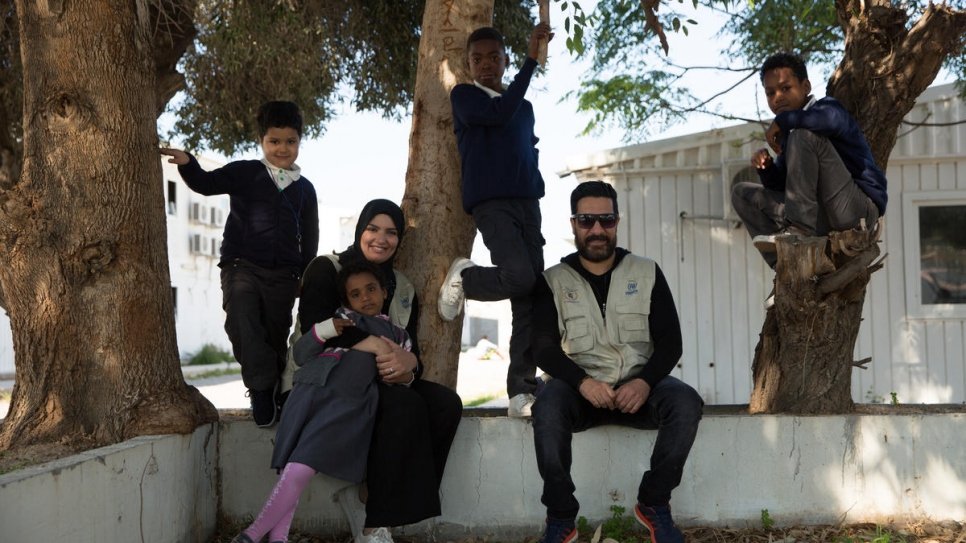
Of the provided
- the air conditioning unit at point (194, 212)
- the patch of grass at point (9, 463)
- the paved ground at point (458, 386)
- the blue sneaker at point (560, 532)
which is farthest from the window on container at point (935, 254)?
the air conditioning unit at point (194, 212)

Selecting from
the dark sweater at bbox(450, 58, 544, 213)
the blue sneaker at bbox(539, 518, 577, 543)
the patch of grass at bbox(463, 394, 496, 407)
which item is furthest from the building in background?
the blue sneaker at bbox(539, 518, 577, 543)

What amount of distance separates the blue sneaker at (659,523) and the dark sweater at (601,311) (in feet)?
1.94

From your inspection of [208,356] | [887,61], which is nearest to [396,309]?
[887,61]

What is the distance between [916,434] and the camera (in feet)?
16.8

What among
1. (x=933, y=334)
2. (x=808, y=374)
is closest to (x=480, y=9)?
(x=808, y=374)

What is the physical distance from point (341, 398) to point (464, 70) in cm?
236

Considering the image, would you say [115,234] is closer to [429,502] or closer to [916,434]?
[429,502]

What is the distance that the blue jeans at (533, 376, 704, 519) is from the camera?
14.3ft

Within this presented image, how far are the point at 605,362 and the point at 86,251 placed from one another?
2.66 meters

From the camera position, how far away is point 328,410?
4.28 meters

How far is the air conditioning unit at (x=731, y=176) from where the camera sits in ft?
34.9

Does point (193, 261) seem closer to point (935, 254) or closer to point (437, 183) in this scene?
point (935, 254)

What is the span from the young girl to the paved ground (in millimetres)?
7522

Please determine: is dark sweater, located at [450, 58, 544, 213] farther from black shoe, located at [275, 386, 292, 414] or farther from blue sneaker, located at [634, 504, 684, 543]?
blue sneaker, located at [634, 504, 684, 543]
